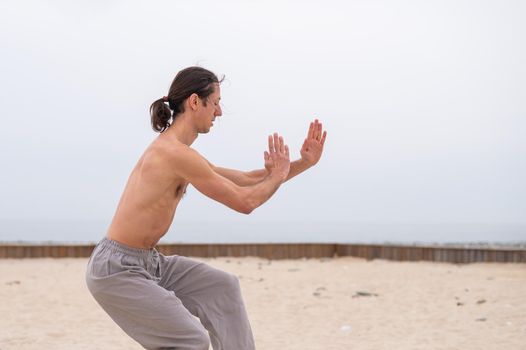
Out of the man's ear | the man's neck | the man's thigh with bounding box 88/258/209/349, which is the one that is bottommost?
the man's thigh with bounding box 88/258/209/349

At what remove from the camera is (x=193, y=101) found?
2.69 m

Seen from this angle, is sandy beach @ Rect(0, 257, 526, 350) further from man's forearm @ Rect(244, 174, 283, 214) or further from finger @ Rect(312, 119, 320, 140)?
man's forearm @ Rect(244, 174, 283, 214)

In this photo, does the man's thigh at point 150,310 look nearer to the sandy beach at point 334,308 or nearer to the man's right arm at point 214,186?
the man's right arm at point 214,186

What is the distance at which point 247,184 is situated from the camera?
10.5 ft

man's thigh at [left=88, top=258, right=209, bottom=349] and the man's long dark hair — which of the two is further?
the man's long dark hair

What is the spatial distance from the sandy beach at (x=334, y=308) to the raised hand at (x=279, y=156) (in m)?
2.89

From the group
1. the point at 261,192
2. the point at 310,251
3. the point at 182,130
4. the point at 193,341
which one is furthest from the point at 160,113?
the point at 310,251

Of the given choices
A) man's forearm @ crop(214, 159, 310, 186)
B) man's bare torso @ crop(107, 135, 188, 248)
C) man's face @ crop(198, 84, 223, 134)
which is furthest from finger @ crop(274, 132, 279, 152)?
man's forearm @ crop(214, 159, 310, 186)

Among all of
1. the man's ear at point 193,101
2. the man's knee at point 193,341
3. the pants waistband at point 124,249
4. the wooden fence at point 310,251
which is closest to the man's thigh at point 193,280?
the pants waistband at point 124,249

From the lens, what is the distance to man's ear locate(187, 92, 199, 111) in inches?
105

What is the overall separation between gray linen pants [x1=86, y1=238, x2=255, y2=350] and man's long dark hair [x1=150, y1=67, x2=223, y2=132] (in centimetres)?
52

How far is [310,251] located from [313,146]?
410 inches

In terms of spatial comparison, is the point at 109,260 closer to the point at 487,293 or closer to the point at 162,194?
the point at 162,194

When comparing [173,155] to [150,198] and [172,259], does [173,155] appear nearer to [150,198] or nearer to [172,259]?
[150,198]
